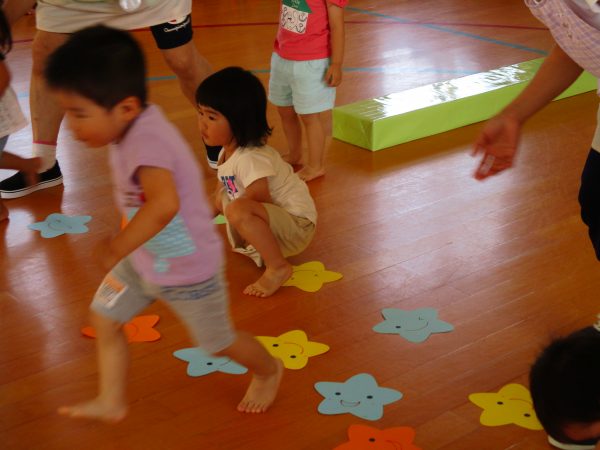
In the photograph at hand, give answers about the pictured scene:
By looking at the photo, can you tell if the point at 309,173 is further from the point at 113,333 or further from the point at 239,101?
the point at 113,333

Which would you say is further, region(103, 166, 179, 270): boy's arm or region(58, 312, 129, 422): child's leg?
region(58, 312, 129, 422): child's leg

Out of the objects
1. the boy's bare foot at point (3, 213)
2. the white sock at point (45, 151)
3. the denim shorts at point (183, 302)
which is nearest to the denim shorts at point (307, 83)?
the white sock at point (45, 151)

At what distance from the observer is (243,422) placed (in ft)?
6.25

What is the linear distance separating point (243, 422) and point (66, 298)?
840 mm

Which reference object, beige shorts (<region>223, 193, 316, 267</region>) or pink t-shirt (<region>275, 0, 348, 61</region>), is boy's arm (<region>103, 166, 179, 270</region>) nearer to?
beige shorts (<region>223, 193, 316, 267</region>)

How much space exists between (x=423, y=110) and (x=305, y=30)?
718mm

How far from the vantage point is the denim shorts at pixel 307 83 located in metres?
3.26

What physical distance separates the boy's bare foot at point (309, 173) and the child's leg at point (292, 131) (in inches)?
7.8

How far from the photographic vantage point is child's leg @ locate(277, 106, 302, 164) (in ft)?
11.2

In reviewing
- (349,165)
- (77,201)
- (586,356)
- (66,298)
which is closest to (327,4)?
(349,165)

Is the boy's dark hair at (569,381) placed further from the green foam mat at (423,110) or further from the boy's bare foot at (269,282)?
the green foam mat at (423,110)

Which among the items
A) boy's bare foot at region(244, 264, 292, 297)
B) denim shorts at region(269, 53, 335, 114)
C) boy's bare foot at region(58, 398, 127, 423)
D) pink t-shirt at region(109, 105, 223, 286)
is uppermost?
pink t-shirt at region(109, 105, 223, 286)

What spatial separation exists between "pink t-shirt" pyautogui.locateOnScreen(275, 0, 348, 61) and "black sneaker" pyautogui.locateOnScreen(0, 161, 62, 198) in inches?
40.6

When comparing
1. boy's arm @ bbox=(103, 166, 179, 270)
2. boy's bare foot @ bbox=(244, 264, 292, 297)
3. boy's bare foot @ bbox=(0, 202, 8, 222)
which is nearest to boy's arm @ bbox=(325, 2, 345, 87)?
boy's bare foot @ bbox=(244, 264, 292, 297)
